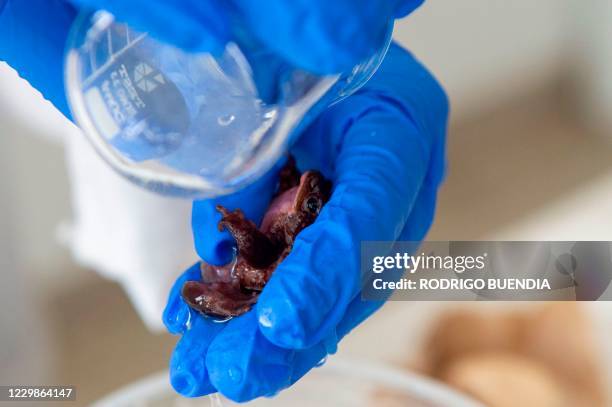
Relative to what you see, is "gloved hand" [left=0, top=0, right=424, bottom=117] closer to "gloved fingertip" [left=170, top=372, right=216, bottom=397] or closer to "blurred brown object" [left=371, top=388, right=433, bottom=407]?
"gloved fingertip" [left=170, top=372, right=216, bottom=397]

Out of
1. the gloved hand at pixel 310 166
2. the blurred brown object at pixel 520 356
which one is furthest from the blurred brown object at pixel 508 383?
the gloved hand at pixel 310 166

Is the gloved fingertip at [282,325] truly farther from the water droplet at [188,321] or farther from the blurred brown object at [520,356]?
the blurred brown object at [520,356]

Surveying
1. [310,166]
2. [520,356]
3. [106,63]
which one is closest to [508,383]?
[520,356]

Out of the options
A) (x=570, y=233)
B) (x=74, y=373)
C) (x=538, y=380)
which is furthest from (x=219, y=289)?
(x=74, y=373)

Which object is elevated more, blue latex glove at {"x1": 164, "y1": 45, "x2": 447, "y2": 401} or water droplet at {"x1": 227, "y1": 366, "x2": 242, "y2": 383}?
blue latex glove at {"x1": 164, "y1": 45, "x2": 447, "y2": 401}

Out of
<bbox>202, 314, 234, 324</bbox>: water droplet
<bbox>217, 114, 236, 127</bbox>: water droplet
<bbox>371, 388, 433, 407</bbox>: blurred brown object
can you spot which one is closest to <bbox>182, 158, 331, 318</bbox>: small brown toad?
<bbox>202, 314, 234, 324</bbox>: water droplet

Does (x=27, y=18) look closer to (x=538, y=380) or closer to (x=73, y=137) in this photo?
(x=73, y=137)
